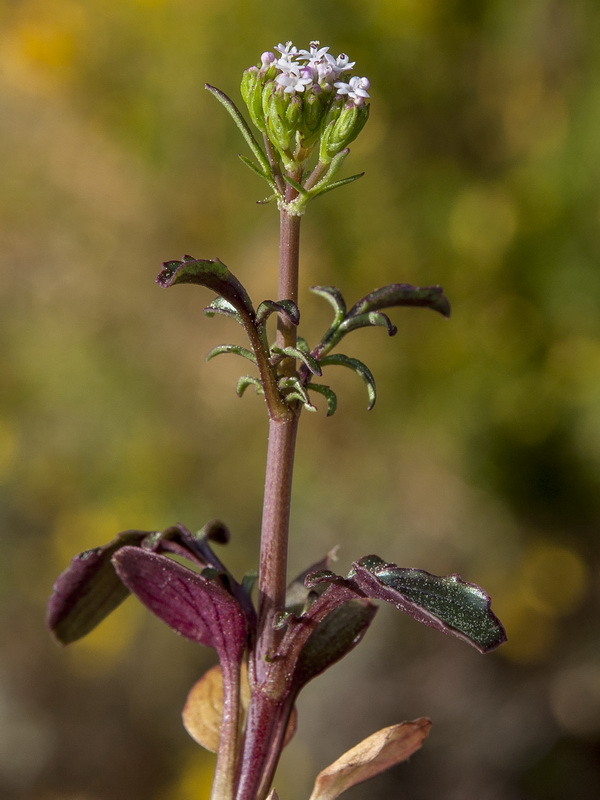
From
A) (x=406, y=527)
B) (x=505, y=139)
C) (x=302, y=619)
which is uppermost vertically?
(x=505, y=139)

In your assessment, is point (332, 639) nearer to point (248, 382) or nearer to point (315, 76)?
point (248, 382)

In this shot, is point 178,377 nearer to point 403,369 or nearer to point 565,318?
point 403,369

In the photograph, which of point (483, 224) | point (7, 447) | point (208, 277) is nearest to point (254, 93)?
point (208, 277)

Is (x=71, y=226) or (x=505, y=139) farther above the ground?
(x=71, y=226)

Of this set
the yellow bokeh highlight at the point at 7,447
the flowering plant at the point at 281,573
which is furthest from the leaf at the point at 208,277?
the yellow bokeh highlight at the point at 7,447

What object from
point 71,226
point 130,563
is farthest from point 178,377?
point 130,563

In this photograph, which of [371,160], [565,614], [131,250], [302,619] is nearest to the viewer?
[302,619]
